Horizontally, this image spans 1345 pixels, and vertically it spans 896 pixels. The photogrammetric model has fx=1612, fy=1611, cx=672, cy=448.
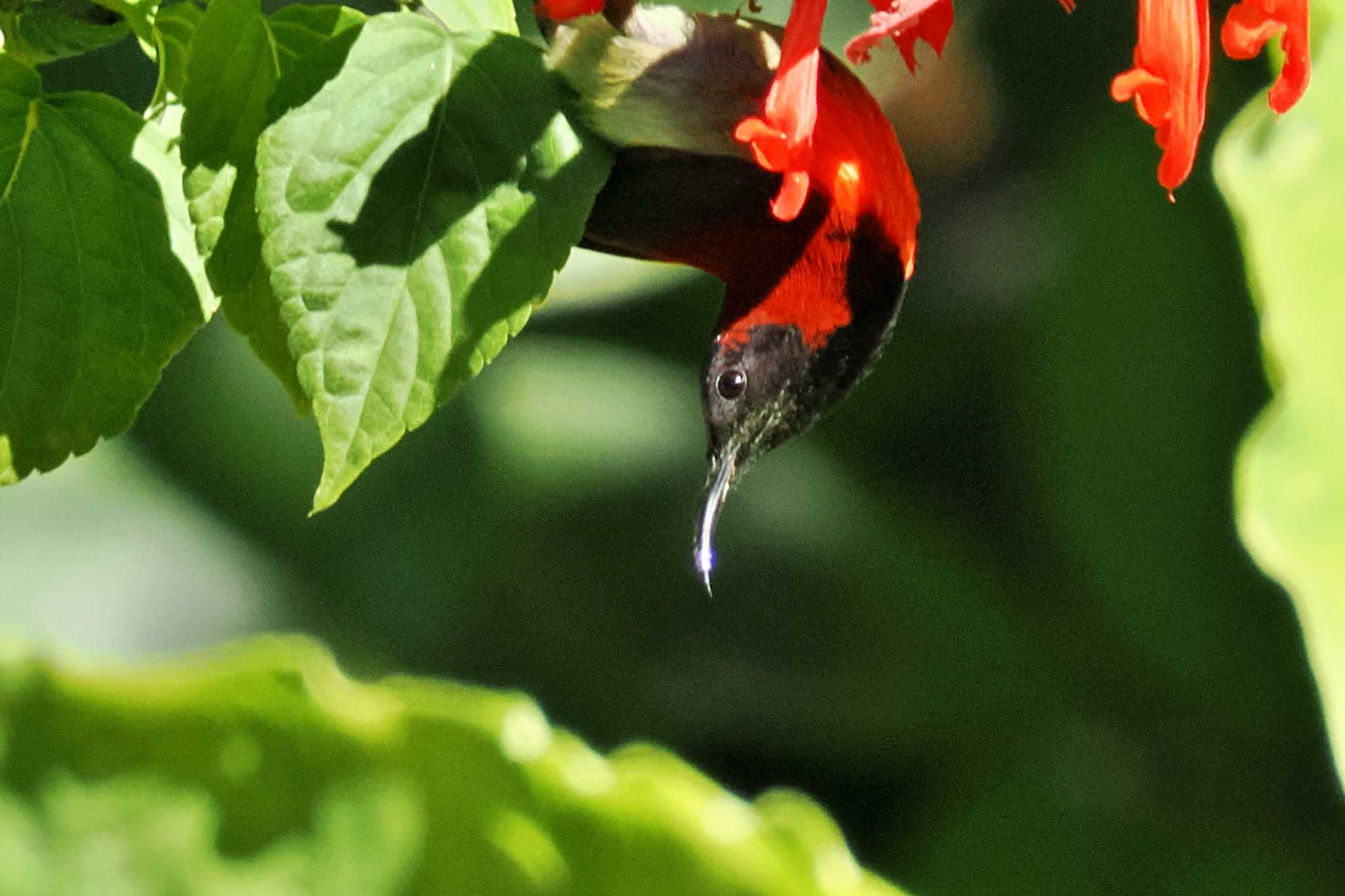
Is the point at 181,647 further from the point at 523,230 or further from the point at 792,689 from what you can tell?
the point at 523,230

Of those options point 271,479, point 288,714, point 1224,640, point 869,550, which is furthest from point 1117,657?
point 288,714

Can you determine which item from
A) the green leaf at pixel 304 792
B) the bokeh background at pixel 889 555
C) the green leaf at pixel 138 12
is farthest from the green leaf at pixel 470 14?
the bokeh background at pixel 889 555

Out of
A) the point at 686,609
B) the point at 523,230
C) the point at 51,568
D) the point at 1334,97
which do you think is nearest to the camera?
the point at 523,230

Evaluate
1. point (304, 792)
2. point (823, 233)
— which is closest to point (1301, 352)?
point (823, 233)

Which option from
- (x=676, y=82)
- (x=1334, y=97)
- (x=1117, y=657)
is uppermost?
(x=676, y=82)

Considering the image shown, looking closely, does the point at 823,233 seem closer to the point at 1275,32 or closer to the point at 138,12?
the point at 1275,32

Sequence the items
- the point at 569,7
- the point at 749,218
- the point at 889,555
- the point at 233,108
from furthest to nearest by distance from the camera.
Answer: the point at 889,555, the point at 749,218, the point at 569,7, the point at 233,108
